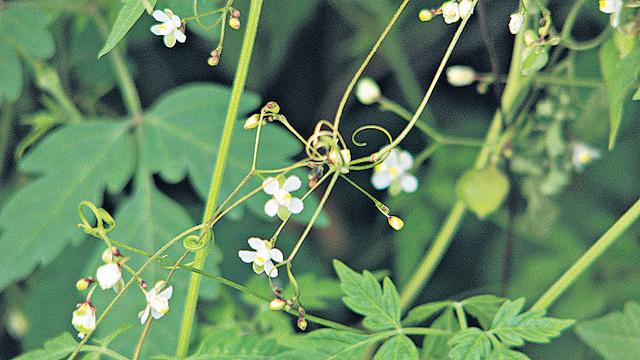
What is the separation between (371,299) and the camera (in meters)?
0.75

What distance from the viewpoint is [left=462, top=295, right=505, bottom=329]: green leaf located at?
2.65 ft

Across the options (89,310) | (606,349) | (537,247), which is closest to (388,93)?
(537,247)

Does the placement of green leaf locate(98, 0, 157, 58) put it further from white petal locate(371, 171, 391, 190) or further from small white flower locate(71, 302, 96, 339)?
white petal locate(371, 171, 391, 190)

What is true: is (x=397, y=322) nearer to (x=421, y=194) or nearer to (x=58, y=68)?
(x=421, y=194)

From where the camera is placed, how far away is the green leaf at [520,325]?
713 millimetres

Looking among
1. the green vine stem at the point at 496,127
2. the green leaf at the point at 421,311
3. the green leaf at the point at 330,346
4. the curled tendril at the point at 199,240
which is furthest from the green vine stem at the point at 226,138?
the green vine stem at the point at 496,127

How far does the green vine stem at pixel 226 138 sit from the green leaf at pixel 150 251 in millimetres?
214

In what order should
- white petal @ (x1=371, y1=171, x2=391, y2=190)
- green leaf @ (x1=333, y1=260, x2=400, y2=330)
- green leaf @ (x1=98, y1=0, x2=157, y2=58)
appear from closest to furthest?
green leaf @ (x1=98, y1=0, x2=157, y2=58) < green leaf @ (x1=333, y1=260, x2=400, y2=330) < white petal @ (x1=371, y1=171, x2=391, y2=190)

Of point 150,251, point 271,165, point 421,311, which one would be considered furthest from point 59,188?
point 421,311

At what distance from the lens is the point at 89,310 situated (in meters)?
0.66

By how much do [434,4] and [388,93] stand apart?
0.27 metres

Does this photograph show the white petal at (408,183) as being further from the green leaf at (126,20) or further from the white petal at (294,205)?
the green leaf at (126,20)

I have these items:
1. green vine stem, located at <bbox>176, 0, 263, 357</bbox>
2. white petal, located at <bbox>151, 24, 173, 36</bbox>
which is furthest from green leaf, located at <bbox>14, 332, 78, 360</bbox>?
white petal, located at <bbox>151, 24, 173, 36</bbox>

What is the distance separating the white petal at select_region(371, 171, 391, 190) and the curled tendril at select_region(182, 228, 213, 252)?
0.38 meters
